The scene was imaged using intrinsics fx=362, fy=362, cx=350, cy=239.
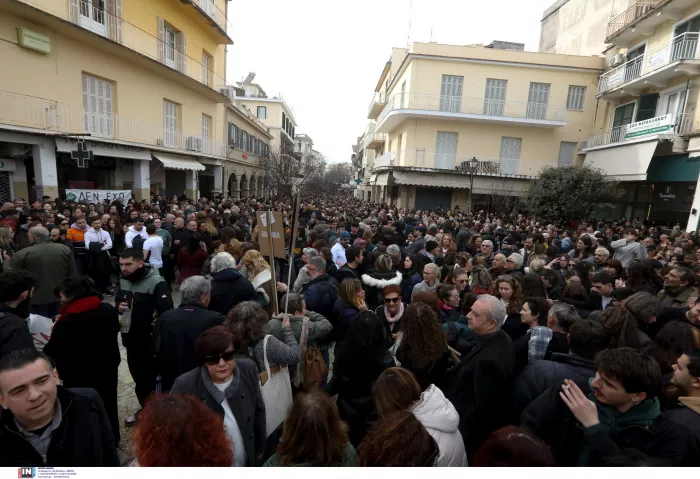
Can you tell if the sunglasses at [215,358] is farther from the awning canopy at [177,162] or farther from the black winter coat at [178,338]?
the awning canopy at [177,162]

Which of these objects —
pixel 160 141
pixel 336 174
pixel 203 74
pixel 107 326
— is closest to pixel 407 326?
pixel 107 326

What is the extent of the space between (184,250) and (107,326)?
3.57m

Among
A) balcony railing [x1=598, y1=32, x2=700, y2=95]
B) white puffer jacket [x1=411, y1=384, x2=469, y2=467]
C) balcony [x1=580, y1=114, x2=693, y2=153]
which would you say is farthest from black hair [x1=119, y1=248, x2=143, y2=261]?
balcony railing [x1=598, y1=32, x2=700, y2=95]

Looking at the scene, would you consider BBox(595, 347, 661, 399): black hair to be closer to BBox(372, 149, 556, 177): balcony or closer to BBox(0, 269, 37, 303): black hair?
BBox(0, 269, 37, 303): black hair

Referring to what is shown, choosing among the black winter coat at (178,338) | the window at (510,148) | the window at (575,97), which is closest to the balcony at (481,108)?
the window at (575,97)

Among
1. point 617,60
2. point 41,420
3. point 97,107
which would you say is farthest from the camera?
point 617,60

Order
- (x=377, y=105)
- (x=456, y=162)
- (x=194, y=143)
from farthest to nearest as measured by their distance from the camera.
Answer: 1. (x=377, y=105)
2. (x=456, y=162)
3. (x=194, y=143)

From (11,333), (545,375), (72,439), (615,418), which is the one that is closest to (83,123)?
(11,333)

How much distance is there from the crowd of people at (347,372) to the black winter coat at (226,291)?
Answer: 0.6 inches

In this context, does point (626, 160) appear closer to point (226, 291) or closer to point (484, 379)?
point (484, 379)

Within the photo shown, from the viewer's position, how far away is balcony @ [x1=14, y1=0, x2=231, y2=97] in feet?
39.0

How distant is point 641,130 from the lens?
16750mm

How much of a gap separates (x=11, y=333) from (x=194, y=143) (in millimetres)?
20292

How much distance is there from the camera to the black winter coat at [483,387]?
2.45 meters
